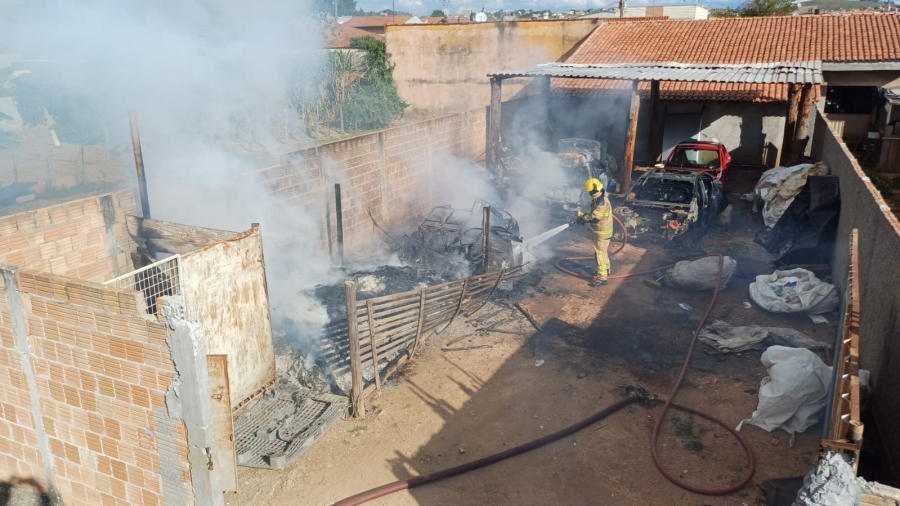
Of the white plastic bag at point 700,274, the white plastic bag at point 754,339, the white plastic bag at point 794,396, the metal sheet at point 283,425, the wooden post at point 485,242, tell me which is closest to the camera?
the metal sheet at point 283,425

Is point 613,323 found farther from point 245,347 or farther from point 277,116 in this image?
point 277,116

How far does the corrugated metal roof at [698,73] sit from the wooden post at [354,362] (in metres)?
10.1

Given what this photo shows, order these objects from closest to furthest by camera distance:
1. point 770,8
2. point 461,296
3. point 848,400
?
point 848,400, point 461,296, point 770,8

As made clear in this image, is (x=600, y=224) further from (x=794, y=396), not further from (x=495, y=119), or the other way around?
(x=495, y=119)

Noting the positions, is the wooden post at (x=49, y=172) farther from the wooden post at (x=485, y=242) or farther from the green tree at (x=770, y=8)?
the green tree at (x=770, y=8)

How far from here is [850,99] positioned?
19719mm

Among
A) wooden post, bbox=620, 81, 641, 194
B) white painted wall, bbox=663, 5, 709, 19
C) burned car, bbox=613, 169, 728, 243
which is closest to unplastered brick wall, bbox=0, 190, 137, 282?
burned car, bbox=613, 169, 728, 243

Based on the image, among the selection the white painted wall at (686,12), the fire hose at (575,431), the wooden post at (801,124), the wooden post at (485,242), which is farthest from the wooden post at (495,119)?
the white painted wall at (686,12)

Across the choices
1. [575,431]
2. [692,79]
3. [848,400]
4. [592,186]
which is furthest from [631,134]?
[848,400]

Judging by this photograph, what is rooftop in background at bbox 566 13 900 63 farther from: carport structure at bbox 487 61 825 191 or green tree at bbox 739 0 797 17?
green tree at bbox 739 0 797 17

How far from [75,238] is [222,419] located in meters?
3.47

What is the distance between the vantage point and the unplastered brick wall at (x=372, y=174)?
993cm

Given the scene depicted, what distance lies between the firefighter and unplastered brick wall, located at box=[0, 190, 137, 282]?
264 inches

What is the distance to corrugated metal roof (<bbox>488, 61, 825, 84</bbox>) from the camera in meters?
13.2
